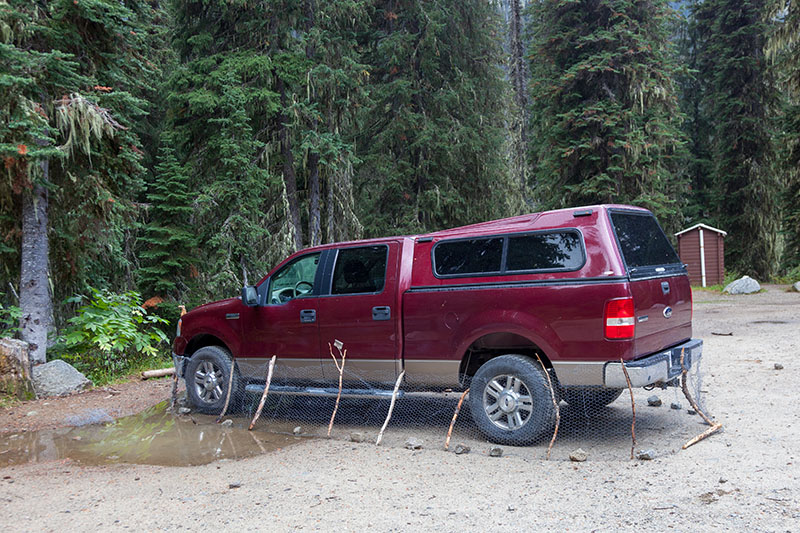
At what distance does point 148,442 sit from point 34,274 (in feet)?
15.6

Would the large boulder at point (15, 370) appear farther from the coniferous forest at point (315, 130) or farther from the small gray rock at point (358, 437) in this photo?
the small gray rock at point (358, 437)

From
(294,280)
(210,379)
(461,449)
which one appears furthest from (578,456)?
(210,379)

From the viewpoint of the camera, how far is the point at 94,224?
1078 cm

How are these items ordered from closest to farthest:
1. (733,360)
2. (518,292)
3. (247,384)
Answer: (518,292) < (247,384) < (733,360)

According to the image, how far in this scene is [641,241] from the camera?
632 centimetres

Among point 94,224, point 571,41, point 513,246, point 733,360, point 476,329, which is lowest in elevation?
point 733,360

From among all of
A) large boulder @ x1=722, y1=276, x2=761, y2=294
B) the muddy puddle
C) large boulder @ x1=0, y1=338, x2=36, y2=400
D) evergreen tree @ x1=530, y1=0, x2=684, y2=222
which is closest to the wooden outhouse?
evergreen tree @ x1=530, y1=0, x2=684, y2=222

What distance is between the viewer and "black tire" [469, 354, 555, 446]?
5844 mm

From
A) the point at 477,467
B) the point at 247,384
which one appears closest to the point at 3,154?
the point at 247,384

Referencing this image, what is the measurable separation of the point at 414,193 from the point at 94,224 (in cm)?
1464

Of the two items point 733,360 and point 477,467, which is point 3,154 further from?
point 733,360

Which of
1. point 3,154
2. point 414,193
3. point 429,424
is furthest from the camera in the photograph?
point 414,193

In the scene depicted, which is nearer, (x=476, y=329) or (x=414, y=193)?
(x=476, y=329)

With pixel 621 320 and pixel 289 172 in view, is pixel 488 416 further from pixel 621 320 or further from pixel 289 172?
pixel 289 172
